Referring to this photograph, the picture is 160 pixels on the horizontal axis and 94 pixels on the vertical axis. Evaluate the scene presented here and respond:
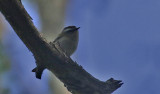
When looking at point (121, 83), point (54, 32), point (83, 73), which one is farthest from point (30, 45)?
point (54, 32)

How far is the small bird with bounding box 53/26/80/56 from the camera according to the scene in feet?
7.53

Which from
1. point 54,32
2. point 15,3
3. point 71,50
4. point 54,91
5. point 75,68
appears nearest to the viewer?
point 15,3

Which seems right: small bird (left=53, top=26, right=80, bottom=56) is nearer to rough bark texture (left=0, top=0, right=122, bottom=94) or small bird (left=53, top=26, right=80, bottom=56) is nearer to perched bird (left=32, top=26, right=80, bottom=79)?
perched bird (left=32, top=26, right=80, bottom=79)

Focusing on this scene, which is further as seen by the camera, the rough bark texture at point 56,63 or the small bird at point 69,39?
the small bird at point 69,39

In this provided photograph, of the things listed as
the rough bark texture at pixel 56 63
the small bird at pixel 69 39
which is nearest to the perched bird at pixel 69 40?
the small bird at pixel 69 39

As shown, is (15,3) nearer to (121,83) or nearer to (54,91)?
(121,83)

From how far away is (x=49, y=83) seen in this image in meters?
2.95

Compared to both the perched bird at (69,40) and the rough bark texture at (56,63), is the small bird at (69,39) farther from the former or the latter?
the rough bark texture at (56,63)

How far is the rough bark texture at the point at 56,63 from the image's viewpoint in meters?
1.45

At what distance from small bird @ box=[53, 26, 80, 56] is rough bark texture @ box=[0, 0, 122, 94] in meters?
0.72

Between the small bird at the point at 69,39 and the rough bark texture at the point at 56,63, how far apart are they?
715 millimetres

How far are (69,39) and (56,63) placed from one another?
0.88 m

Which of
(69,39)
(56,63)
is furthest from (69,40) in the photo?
(56,63)

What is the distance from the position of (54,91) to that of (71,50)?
68 cm
